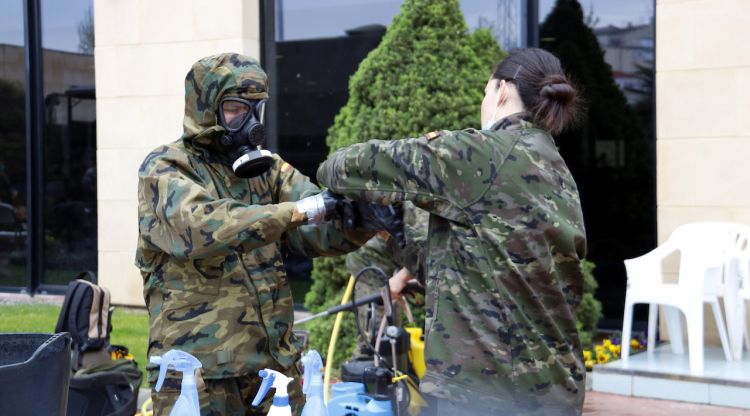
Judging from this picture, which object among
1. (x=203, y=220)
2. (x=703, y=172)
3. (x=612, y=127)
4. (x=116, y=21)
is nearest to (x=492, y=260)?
(x=203, y=220)

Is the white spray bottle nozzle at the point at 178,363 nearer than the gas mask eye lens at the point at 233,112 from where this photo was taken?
Yes

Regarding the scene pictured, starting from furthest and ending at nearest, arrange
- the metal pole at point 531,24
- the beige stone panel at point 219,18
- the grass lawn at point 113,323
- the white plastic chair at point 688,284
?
the beige stone panel at point 219,18, the metal pole at point 531,24, the grass lawn at point 113,323, the white plastic chair at point 688,284

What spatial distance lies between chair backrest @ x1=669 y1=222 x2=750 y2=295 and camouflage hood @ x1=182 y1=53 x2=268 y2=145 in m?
3.96

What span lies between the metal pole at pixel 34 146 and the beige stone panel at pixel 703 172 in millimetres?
6352

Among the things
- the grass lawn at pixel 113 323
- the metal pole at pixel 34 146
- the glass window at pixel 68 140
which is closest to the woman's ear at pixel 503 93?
the grass lawn at pixel 113 323

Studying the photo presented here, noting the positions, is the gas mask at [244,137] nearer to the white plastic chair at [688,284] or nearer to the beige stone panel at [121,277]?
the white plastic chair at [688,284]

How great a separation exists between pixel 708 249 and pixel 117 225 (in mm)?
5244

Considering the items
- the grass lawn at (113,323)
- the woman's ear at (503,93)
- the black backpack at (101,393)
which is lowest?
the grass lawn at (113,323)

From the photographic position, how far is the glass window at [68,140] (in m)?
10.0

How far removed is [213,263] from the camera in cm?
Result: 308

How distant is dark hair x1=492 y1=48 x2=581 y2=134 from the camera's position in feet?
8.67

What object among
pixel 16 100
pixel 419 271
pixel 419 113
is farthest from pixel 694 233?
pixel 16 100

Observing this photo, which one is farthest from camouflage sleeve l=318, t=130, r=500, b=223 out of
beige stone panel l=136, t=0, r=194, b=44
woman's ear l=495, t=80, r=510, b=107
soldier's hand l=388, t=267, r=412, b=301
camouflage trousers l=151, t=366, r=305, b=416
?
beige stone panel l=136, t=0, r=194, b=44

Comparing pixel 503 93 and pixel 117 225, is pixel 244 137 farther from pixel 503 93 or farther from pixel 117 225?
pixel 117 225
